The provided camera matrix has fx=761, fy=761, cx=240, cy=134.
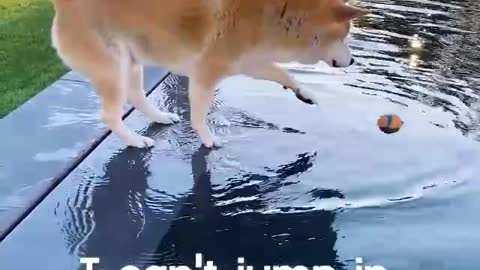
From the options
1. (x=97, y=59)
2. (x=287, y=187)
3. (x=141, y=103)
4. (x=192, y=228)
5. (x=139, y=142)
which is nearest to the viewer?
(x=192, y=228)

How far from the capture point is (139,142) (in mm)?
3572

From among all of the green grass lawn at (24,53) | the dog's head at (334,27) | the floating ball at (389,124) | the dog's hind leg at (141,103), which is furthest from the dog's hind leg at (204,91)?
the green grass lawn at (24,53)

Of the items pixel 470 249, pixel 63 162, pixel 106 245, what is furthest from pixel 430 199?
pixel 63 162

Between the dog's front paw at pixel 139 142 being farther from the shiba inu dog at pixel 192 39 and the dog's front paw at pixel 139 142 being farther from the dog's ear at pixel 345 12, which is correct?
the dog's ear at pixel 345 12

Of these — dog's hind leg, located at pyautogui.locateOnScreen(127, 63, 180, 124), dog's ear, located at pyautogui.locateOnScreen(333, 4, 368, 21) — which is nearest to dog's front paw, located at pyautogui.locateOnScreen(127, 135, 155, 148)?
dog's hind leg, located at pyautogui.locateOnScreen(127, 63, 180, 124)

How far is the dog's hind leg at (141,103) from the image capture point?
12.4 feet

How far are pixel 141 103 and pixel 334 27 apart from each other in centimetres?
105

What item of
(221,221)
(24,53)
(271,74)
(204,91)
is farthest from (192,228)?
(24,53)

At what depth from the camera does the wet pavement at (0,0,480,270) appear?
8.82 feet

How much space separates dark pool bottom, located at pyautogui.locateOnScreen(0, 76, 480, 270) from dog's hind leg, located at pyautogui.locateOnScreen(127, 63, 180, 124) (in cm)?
36

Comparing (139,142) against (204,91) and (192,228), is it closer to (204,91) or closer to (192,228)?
(204,91)

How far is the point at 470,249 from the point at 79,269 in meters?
1.37

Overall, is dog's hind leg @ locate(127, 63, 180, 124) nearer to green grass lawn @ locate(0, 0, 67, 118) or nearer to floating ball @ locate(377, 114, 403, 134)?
floating ball @ locate(377, 114, 403, 134)

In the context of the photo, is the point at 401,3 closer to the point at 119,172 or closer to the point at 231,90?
the point at 231,90
